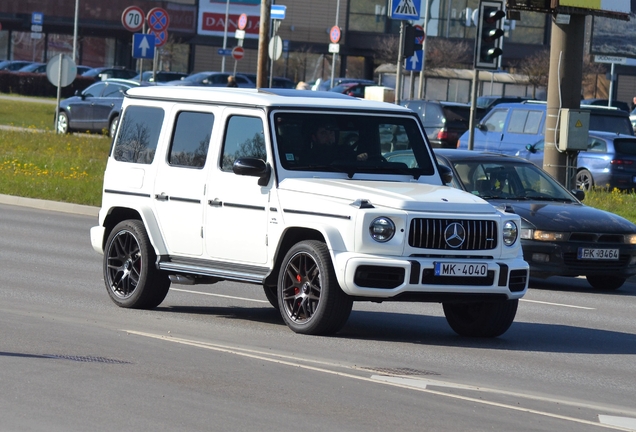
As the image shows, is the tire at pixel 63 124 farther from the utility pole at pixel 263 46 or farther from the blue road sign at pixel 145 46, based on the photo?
the utility pole at pixel 263 46

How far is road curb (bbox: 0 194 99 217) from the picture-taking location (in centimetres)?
2200

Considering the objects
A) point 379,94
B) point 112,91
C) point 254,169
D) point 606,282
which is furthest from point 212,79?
point 254,169

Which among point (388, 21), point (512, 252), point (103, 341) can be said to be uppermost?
point (388, 21)

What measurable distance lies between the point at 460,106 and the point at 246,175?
80.7 ft

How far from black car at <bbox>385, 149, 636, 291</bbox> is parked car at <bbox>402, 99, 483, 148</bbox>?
1795 cm

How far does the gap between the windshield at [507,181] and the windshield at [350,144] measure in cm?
403

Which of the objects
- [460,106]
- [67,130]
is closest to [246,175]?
[460,106]

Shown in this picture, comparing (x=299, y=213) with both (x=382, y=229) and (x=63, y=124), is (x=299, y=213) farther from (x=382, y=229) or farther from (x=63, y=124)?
(x=63, y=124)

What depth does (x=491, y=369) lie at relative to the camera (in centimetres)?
870

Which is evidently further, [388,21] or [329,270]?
[388,21]

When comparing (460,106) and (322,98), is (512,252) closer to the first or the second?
(322,98)

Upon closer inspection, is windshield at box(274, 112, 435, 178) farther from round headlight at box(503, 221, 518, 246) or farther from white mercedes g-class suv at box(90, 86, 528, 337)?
round headlight at box(503, 221, 518, 246)

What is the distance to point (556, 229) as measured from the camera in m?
14.2

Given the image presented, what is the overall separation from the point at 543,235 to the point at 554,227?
0.51ft
